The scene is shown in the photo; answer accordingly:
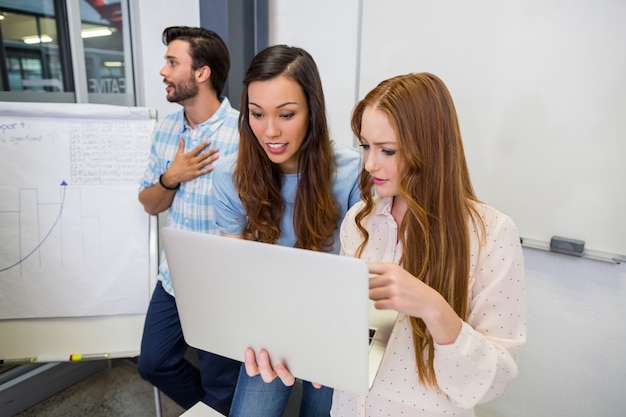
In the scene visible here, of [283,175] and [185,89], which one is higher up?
[185,89]

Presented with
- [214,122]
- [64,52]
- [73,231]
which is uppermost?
[64,52]

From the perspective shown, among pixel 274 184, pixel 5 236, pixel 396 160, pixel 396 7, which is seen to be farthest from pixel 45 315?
pixel 396 7

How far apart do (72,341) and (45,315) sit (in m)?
0.14

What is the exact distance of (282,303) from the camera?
0.63 meters

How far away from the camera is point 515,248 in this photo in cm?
76

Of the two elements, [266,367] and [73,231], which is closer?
[266,367]

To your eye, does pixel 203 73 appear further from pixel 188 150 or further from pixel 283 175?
pixel 283 175

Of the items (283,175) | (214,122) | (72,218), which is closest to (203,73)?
(214,122)

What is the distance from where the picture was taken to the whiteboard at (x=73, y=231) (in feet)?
4.85

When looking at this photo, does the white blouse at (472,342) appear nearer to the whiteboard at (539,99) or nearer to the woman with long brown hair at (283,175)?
the woman with long brown hair at (283,175)

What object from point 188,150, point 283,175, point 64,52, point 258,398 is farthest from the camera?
point 64,52

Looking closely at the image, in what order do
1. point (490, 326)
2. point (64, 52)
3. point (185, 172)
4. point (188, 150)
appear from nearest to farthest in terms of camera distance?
point (490, 326)
point (185, 172)
point (188, 150)
point (64, 52)

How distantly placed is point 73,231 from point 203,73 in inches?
29.8

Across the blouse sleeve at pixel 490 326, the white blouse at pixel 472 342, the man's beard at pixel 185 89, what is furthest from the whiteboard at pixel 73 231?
the blouse sleeve at pixel 490 326
